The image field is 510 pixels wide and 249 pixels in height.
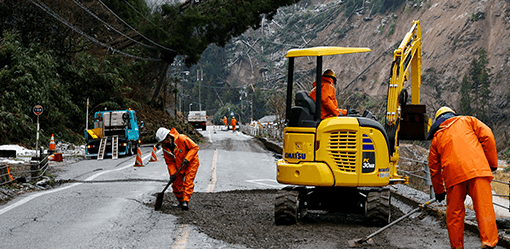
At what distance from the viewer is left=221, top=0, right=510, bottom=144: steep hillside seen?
2094 inches

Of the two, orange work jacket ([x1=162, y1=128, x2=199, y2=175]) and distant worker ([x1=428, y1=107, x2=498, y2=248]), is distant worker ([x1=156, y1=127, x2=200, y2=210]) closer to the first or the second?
orange work jacket ([x1=162, y1=128, x2=199, y2=175])

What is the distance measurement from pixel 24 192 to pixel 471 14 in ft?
200

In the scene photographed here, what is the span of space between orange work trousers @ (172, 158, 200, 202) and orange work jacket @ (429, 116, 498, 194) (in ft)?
15.6

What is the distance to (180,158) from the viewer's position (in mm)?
9266

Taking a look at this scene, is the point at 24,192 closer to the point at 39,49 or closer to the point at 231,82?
the point at 39,49

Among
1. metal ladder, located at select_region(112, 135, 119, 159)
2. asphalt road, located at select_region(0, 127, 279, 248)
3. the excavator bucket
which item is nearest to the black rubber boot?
asphalt road, located at select_region(0, 127, 279, 248)

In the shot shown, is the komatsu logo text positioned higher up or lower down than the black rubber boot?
higher up

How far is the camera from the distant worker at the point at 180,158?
916cm

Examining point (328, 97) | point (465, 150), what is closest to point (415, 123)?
point (328, 97)

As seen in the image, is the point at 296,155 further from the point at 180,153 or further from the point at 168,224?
the point at 180,153

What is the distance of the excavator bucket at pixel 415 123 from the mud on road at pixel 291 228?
177cm

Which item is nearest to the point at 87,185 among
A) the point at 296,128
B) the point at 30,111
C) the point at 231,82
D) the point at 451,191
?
the point at 296,128

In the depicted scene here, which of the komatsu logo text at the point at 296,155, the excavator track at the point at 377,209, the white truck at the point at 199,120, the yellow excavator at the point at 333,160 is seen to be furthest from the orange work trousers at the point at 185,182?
the white truck at the point at 199,120

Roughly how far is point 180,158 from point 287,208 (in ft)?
8.33
